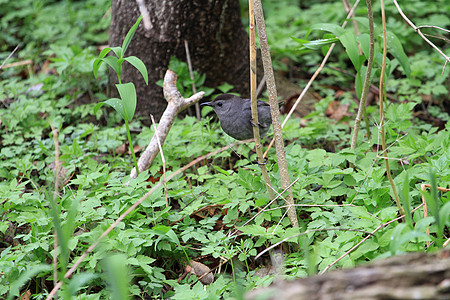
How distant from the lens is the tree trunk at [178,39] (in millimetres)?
4297

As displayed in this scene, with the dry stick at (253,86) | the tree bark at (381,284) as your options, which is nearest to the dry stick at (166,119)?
the dry stick at (253,86)

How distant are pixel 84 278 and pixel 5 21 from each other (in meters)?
5.76

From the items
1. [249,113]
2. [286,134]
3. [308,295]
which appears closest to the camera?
[308,295]

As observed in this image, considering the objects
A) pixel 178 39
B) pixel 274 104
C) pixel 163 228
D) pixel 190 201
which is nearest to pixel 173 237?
pixel 163 228

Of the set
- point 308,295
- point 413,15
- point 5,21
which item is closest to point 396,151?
point 308,295

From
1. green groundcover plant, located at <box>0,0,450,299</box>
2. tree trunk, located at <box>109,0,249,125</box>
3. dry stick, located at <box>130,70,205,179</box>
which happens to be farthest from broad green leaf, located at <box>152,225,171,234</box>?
tree trunk, located at <box>109,0,249,125</box>

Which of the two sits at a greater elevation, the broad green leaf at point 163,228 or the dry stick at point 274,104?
the dry stick at point 274,104

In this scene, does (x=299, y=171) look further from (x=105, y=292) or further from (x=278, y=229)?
(x=105, y=292)

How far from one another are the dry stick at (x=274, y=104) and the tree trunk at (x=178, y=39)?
6.90 feet

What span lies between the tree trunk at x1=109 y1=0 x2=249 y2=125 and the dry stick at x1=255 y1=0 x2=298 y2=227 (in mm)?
2104

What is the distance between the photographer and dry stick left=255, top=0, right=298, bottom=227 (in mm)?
2342

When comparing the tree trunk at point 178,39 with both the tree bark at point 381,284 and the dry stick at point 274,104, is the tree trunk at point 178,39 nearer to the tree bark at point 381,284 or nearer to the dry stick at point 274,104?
the dry stick at point 274,104

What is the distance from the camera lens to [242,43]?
4.74m

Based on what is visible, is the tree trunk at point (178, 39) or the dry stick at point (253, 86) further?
the tree trunk at point (178, 39)
